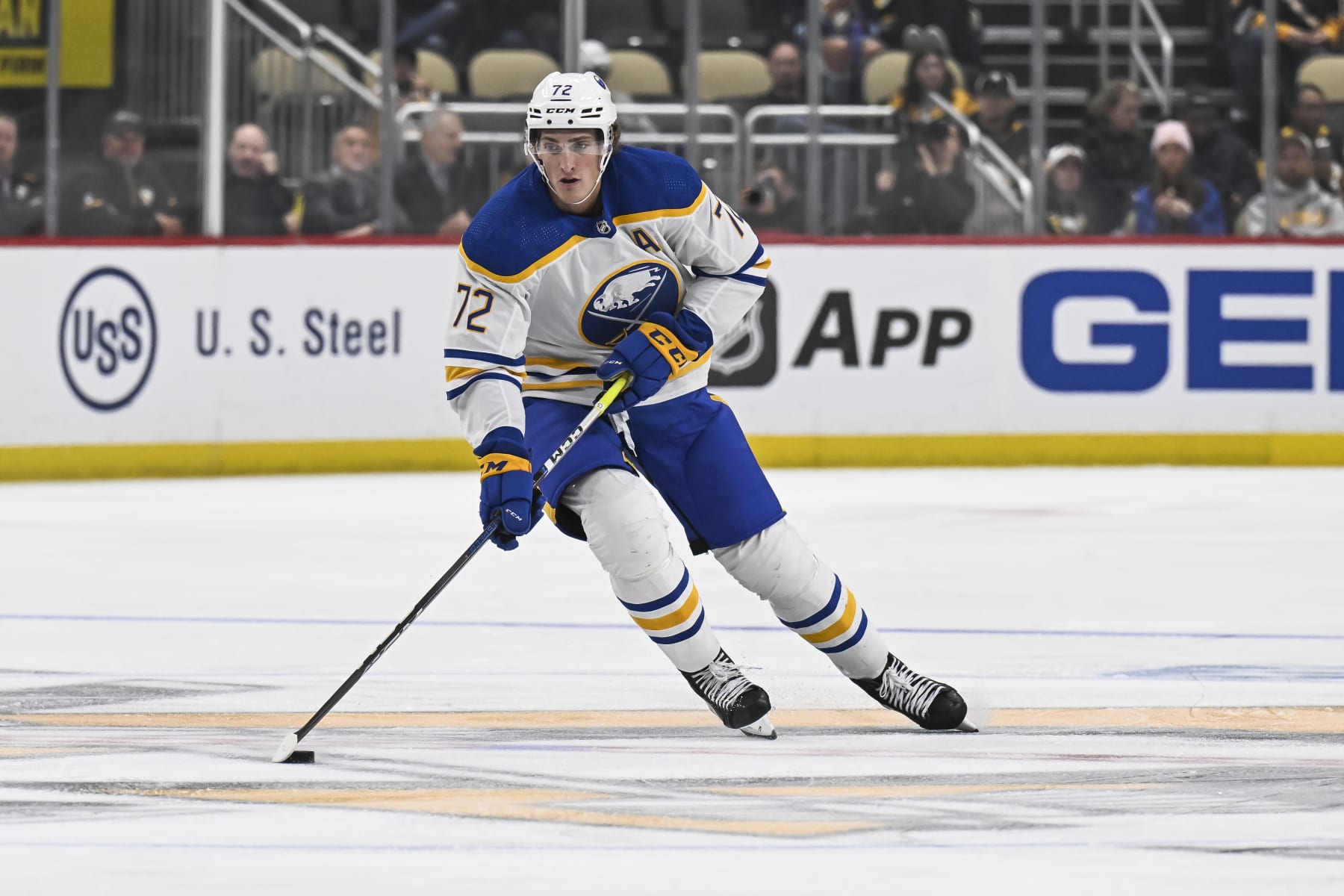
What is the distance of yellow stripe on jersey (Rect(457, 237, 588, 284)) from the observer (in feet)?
14.9

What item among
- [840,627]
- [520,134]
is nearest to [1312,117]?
[520,134]

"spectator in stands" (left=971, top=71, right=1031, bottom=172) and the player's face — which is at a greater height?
"spectator in stands" (left=971, top=71, right=1031, bottom=172)

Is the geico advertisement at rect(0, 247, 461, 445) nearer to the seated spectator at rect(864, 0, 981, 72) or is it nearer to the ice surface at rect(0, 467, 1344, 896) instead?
the ice surface at rect(0, 467, 1344, 896)

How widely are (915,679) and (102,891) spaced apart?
1917mm

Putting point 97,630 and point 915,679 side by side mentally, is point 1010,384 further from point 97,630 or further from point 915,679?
point 915,679

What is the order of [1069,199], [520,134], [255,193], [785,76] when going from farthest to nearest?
[1069,199] < [785,76] < [520,134] < [255,193]

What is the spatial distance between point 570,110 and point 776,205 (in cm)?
698

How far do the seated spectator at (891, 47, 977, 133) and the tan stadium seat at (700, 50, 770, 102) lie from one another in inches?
26.9

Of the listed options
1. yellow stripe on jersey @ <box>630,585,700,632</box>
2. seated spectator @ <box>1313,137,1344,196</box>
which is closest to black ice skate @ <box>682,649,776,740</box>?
yellow stripe on jersey @ <box>630,585,700,632</box>

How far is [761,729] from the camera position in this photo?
15.1 feet

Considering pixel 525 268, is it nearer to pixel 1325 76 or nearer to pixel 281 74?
pixel 281 74

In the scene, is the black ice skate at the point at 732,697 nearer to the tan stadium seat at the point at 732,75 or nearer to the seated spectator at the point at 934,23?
the tan stadium seat at the point at 732,75

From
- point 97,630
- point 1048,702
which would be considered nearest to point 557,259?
point 1048,702

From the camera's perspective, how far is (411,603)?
6.88m
